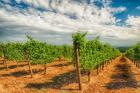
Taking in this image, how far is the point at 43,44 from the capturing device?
5131 centimetres

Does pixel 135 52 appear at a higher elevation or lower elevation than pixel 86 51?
lower

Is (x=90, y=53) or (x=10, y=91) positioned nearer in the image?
(x=10, y=91)

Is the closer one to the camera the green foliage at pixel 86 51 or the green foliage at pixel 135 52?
the green foliage at pixel 86 51

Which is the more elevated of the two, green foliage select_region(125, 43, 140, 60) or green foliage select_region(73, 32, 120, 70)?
green foliage select_region(73, 32, 120, 70)

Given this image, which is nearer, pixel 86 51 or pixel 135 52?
pixel 86 51

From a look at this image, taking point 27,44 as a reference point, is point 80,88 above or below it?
below

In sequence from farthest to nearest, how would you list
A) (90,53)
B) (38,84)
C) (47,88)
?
1. (90,53)
2. (38,84)
3. (47,88)

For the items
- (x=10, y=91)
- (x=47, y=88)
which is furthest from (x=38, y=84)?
(x=10, y=91)

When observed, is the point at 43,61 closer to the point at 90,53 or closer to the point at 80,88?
the point at 90,53

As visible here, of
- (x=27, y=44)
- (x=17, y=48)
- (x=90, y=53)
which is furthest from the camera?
(x=17, y=48)

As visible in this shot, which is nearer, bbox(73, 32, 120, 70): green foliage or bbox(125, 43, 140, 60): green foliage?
bbox(73, 32, 120, 70): green foliage

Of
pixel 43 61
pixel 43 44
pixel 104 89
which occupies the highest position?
pixel 43 44

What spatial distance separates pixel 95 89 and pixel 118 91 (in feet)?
12.3

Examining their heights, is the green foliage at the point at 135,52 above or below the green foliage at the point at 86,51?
below
